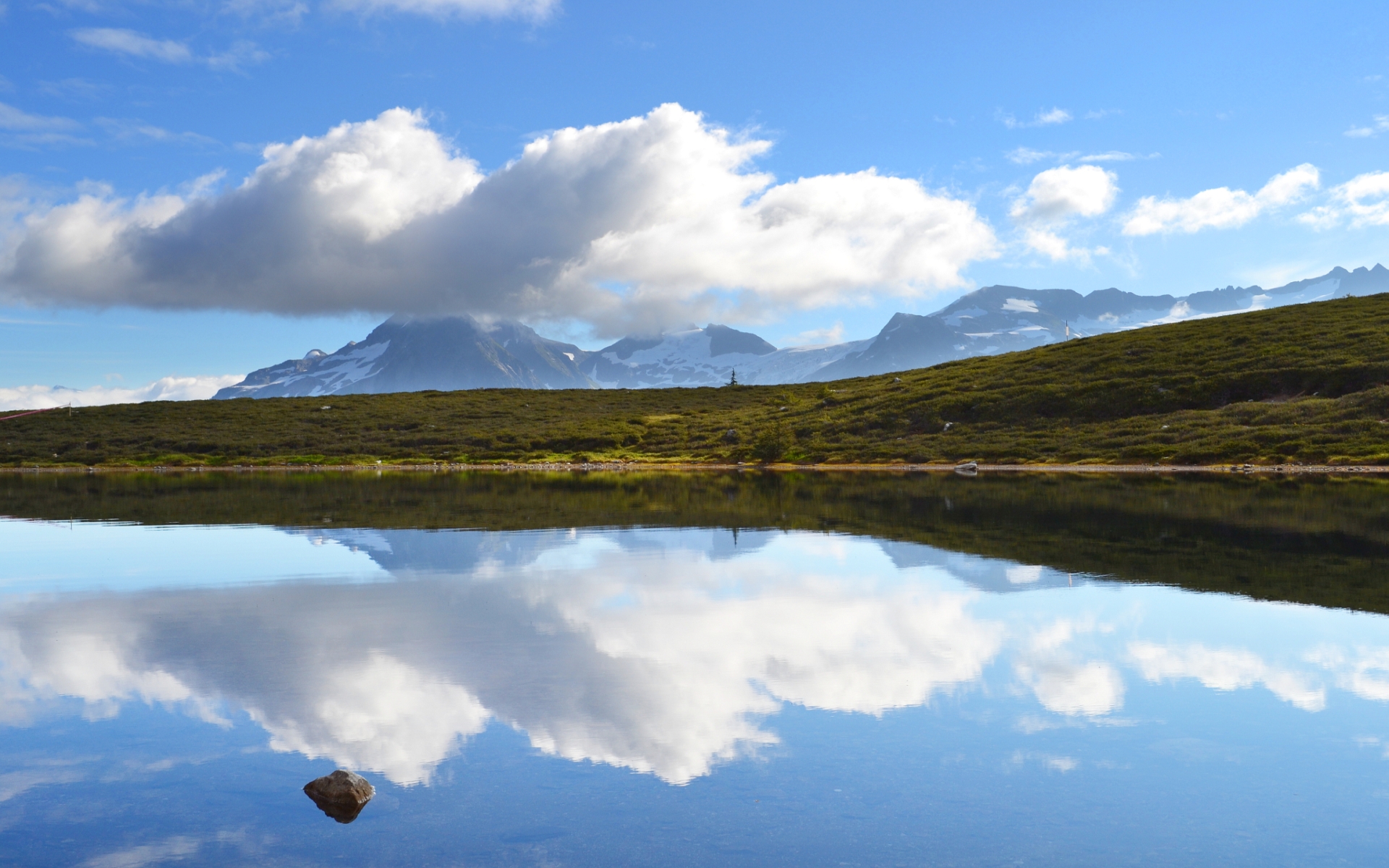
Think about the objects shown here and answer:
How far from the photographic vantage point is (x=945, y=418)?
365ft

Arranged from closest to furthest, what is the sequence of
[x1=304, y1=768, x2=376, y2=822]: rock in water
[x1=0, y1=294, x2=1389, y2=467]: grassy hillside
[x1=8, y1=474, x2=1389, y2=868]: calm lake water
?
1. [x1=8, y1=474, x2=1389, y2=868]: calm lake water
2. [x1=304, y1=768, x2=376, y2=822]: rock in water
3. [x1=0, y1=294, x2=1389, y2=467]: grassy hillside

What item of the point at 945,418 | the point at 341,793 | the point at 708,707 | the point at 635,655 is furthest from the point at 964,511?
the point at 945,418

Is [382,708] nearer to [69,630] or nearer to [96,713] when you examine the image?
[96,713]

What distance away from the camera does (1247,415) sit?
88812 millimetres

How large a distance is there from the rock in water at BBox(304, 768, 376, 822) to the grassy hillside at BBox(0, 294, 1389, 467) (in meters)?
80.5

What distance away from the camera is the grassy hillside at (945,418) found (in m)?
86.8

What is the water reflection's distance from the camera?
10898 mm

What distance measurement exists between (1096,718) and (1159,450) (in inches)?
3169

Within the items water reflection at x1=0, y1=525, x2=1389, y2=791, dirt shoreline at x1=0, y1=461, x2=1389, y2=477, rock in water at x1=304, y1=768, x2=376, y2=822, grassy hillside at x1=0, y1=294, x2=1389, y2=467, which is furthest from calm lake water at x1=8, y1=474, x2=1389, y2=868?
grassy hillside at x1=0, y1=294, x2=1389, y2=467

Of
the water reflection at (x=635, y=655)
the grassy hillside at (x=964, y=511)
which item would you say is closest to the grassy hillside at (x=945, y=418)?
the grassy hillside at (x=964, y=511)

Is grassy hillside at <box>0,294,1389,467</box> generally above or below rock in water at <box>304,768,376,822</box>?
above

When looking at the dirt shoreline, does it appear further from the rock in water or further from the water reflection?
the rock in water

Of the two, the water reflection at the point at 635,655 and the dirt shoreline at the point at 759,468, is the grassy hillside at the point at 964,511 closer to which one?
the water reflection at the point at 635,655

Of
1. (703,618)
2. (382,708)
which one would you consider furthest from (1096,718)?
(382,708)
